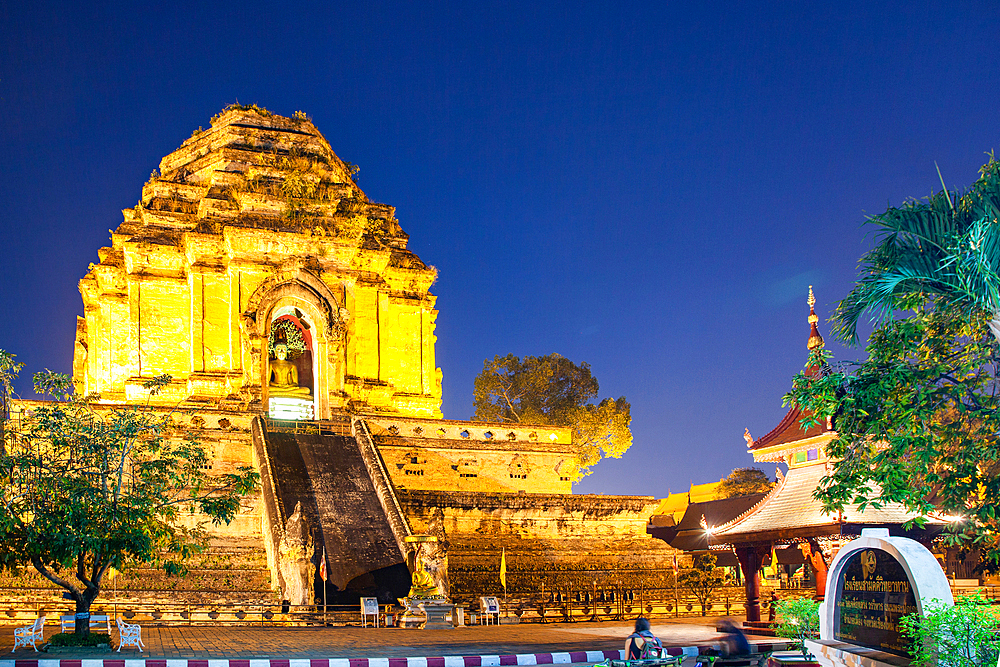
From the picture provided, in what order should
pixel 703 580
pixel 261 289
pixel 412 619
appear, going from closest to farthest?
pixel 412 619 → pixel 703 580 → pixel 261 289

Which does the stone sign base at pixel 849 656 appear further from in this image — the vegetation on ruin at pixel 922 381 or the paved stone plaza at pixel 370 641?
the paved stone plaza at pixel 370 641

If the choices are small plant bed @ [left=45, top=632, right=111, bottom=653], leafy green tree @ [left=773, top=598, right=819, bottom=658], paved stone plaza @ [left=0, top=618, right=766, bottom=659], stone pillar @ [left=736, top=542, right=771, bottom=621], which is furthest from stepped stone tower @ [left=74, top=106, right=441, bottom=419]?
leafy green tree @ [left=773, top=598, right=819, bottom=658]

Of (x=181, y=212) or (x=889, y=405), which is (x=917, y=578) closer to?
(x=889, y=405)

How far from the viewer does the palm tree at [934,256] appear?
996 cm

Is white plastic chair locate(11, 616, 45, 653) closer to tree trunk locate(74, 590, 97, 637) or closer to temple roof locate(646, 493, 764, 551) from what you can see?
tree trunk locate(74, 590, 97, 637)

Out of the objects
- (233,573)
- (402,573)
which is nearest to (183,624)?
(233,573)

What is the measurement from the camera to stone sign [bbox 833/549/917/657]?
10.2 metres

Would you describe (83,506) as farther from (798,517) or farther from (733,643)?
(798,517)

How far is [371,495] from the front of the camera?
23.5 m

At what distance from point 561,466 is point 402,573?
10001mm

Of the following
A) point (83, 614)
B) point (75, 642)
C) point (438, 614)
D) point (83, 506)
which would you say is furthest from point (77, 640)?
point (438, 614)

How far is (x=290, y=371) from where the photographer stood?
34.1 metres

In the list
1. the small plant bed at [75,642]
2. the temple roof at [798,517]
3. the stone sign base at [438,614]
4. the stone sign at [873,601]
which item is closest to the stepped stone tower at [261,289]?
the stone sign base at [438,614]

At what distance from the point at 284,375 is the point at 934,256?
2627 centimetres
